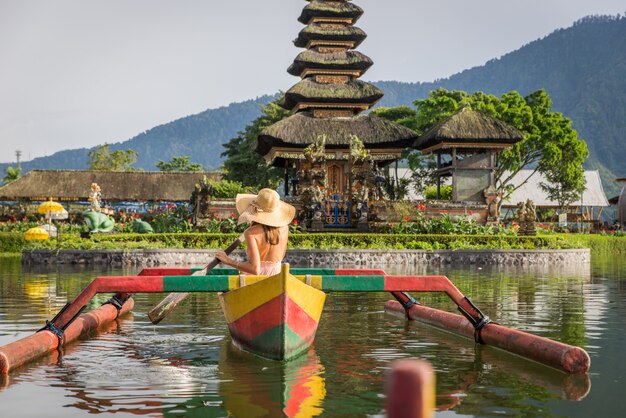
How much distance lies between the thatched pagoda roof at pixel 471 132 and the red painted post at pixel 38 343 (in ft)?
101

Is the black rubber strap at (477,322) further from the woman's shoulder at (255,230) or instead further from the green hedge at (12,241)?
the green hedge at (12,241)

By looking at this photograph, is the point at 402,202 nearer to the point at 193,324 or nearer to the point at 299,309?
Result: the point at 193,324

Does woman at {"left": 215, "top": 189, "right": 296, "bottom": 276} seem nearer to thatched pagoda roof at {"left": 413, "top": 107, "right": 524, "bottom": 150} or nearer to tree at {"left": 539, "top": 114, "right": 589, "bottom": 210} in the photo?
thatched pagoda roof at {"left": 413, "top": 107, "right": 524, "bottom": 150}

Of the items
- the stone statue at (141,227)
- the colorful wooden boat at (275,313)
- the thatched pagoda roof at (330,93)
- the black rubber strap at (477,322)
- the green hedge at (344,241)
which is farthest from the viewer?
the thatched pagoda roof at (330,93)

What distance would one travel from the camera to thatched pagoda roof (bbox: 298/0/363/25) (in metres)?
47.2

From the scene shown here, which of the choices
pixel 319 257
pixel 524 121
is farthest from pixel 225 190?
pixel 319 257

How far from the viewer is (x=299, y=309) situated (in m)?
8.52

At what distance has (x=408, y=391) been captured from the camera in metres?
→ 2.09

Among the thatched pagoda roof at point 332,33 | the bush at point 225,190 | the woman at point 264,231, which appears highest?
the thatched pagoda roof at point 332,33

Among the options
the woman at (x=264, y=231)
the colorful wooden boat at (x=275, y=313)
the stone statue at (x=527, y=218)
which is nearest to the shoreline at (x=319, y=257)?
the stone statue at (x=527, y=218)

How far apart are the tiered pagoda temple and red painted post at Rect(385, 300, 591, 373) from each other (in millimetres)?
25106

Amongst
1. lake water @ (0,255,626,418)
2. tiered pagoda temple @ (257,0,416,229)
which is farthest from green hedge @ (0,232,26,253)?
lake water @ (0,255,626,418)

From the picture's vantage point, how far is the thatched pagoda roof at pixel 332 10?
47219 mm

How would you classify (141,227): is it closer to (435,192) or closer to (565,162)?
(435,192)
